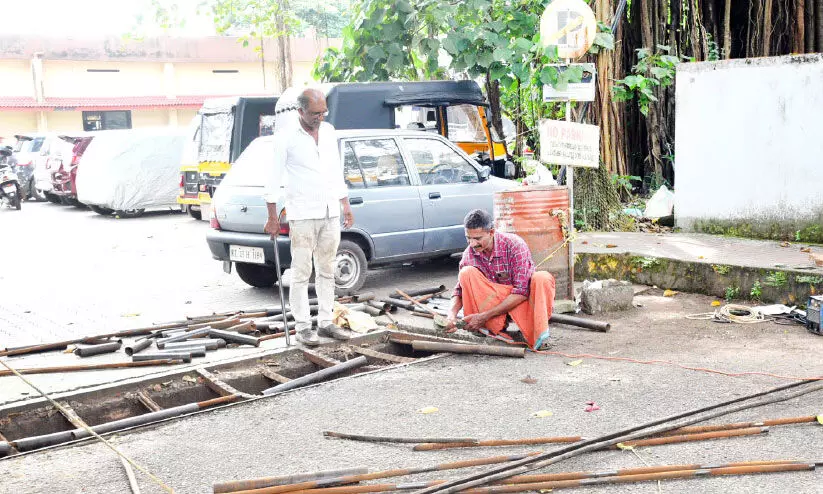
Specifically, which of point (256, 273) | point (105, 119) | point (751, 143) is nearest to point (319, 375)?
point (256, 273)

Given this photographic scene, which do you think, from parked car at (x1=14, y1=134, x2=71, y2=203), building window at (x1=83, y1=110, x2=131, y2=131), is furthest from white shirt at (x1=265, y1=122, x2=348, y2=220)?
→ building window at (x1=83, y1=110, x2=131, y2=131)

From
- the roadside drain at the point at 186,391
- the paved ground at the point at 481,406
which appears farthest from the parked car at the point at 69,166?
the roadside drain at the point at 186,391

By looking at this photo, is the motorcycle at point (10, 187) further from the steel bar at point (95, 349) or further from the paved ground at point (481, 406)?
the steel bar at point (95, 349)

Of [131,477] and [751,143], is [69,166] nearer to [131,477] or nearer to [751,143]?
[751,143]

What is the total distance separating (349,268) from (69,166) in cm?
1502

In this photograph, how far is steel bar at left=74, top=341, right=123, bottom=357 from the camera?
6582mm

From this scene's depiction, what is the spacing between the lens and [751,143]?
9.50m

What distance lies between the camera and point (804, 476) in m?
3.96

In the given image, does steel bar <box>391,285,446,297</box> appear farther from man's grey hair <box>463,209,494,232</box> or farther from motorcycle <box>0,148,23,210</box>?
motorcycle <box>0,148,23,210</box>

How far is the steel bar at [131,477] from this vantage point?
3.97 meters

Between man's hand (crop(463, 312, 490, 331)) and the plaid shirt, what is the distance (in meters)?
0.29

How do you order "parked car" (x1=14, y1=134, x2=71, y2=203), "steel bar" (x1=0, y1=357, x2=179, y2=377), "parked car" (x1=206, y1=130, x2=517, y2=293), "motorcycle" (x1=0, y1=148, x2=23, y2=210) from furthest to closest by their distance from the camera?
"parked car" (x1=14, y1=134, x2=71, y2=203)
"motorcycle" (x1=0, y1=148, x2=23, y2=210)
"parked car" (x1=206, y1=130, x2=517, y2=293)
"steel bar" (x1=0, y1=357, x2=179, y2=377)

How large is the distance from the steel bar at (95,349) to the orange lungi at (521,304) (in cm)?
276

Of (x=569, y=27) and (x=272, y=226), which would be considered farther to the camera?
(x=569, y=27)
